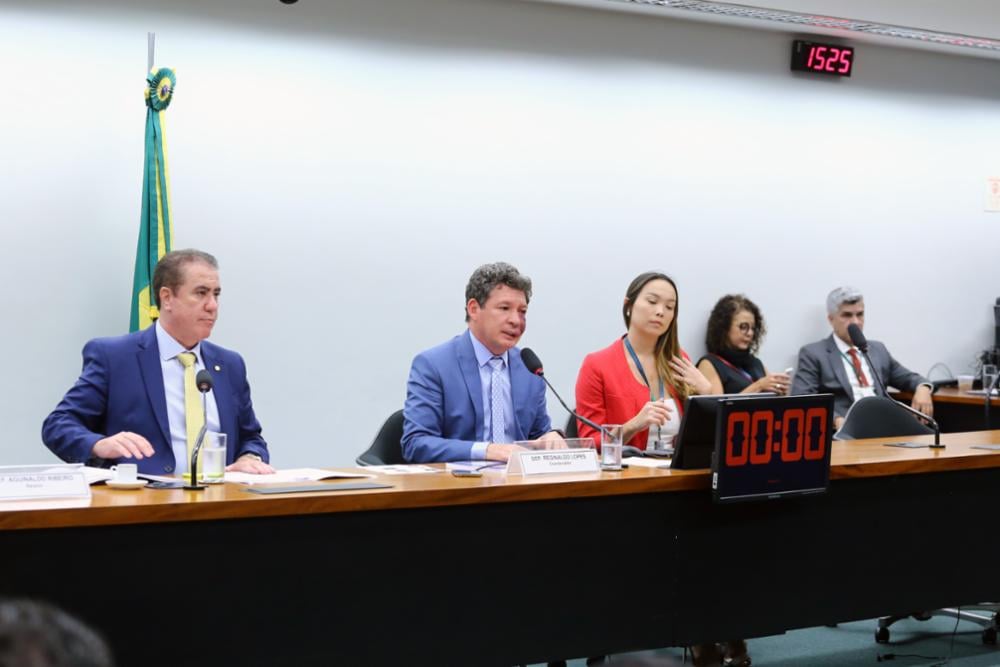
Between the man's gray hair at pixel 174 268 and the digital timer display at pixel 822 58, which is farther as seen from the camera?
the digital timer display at pixel 822 58

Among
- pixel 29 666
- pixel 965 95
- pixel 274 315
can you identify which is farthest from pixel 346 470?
pixel 965 95

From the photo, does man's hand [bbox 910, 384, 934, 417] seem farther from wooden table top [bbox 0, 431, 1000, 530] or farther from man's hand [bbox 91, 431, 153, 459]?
man's hand [bbox 91, 431, 153, 459]

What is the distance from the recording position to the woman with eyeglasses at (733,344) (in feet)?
18.6

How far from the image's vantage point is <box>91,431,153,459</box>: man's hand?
271 cm

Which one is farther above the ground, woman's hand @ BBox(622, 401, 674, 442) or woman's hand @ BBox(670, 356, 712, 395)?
woman's hand @ BBox(670, 356, 712, 395)

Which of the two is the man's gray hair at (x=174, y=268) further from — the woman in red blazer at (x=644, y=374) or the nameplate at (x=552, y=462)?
the woman in red blazer at (x=644, y=374)

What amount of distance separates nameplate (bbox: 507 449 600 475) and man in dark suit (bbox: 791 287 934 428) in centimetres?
318

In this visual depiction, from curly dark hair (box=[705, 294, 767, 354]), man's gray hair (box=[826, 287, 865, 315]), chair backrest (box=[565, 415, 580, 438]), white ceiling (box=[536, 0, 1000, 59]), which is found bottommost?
chair backrest (box=[565, 415, 580, 438])

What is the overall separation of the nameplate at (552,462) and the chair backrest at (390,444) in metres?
0.96

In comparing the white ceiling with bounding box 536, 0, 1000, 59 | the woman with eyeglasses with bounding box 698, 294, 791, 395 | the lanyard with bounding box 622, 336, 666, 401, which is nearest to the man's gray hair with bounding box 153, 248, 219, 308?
the lanyard with bounding box 622, 336, 666, 401

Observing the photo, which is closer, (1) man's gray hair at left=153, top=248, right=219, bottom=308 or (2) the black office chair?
(1) man's gray hair at left=153, top=248, right=219, bottom=308

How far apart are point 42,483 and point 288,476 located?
2.06ft

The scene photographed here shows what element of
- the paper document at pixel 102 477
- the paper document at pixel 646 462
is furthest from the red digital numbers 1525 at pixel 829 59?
the paper document at pixel 102 477

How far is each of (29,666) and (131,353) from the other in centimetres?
273
